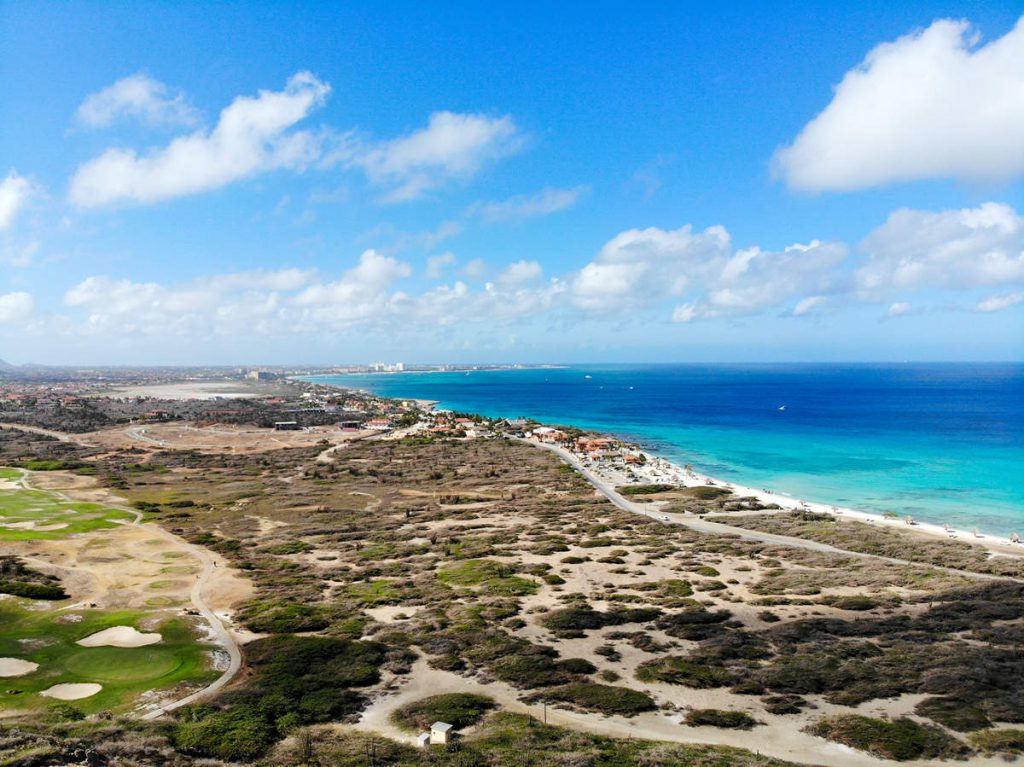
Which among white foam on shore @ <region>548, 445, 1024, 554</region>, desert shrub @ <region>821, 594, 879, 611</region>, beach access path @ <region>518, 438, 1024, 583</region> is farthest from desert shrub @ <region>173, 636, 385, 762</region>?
white foam on shore @ <region>548, 445, 1024, 554</region>

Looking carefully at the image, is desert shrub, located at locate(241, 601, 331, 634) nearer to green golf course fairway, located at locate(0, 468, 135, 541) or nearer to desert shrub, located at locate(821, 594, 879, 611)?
desert shrub, located at locate(821, 594, 879, 611)

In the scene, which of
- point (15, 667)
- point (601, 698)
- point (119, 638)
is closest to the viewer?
point (601, 698)

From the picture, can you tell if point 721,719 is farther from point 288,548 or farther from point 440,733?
point 288,548

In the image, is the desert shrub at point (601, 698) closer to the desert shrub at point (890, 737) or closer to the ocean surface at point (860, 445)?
the desert shrub at point (890, 737)

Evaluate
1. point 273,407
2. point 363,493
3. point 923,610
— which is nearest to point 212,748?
point 923,610

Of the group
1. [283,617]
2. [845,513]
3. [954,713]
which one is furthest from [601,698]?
[845,513]
